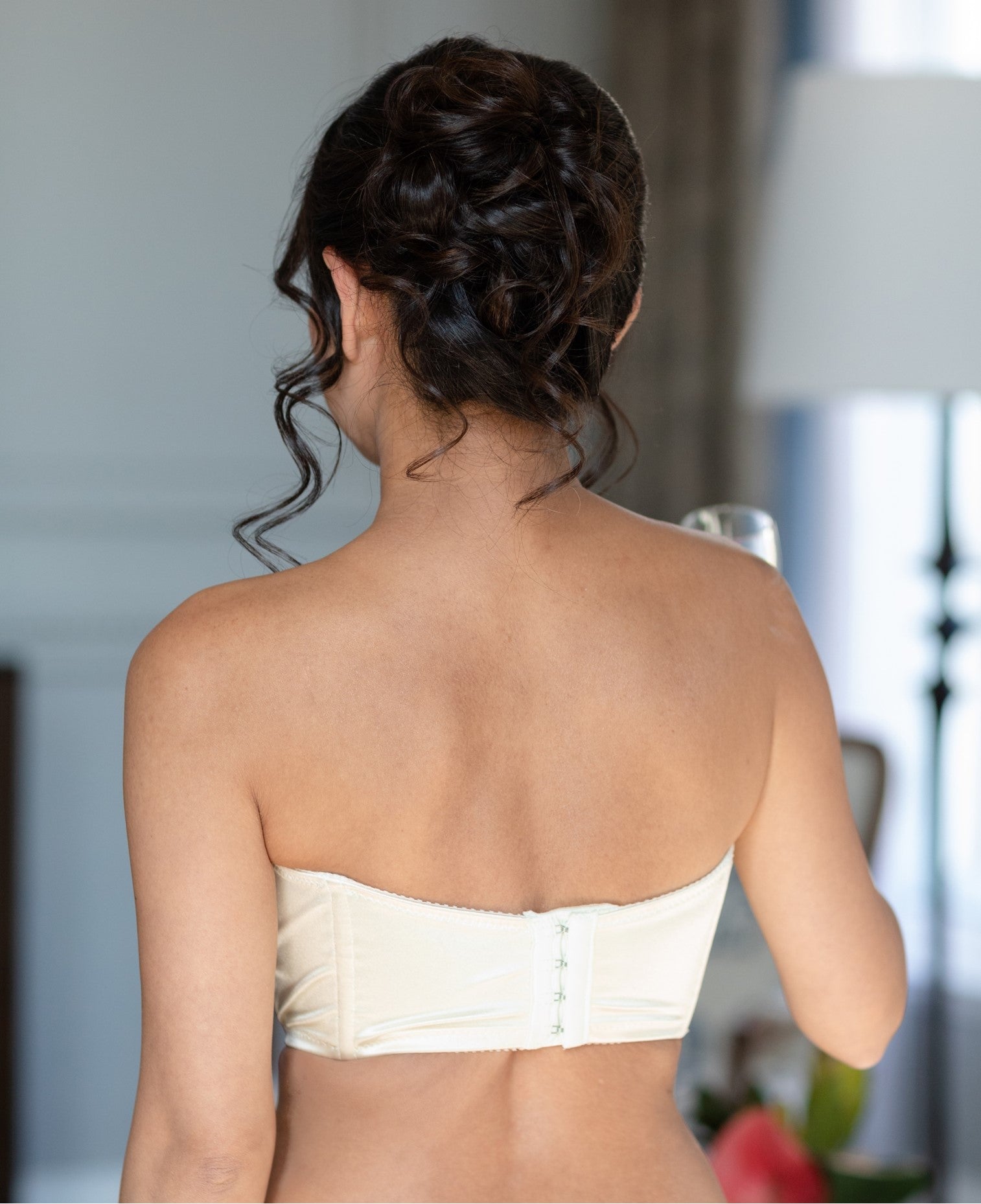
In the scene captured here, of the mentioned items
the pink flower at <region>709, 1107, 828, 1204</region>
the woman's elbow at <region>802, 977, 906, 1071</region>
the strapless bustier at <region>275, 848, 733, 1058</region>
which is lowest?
the pink flower at <region>709, 1107, 828, 1204</region>

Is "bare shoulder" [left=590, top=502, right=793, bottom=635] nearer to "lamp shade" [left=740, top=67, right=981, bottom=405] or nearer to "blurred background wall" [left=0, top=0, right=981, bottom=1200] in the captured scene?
"lamp shade" [left=740, top=67, right=981, bottom=405]

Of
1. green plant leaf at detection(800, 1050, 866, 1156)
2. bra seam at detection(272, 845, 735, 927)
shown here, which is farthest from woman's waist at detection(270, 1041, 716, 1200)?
green plant leaf at detection(800, 1050, 866, 1156)

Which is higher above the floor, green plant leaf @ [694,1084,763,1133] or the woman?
the woman

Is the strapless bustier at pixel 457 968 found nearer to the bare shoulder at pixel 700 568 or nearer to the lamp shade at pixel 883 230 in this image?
→ the bare shoulder at pixel 700 568

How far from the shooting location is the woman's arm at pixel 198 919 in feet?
2.88

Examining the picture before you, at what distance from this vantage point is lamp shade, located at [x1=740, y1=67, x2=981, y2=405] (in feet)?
6.89

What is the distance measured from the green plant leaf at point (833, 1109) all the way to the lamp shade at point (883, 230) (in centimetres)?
107

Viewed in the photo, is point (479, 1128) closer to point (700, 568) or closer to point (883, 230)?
point (700, 568)

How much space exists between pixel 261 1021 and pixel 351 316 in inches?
20.0

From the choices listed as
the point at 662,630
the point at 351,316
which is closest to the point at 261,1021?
the point at 662,630

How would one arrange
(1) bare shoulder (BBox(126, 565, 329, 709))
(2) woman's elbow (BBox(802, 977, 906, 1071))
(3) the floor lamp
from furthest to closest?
1. (3) the floor lamp
2. (2) woman's elbow (BBox(802, 977, 906, 1071))
3. (1) bare shoulder (BBox(126, 565, 329, 709))

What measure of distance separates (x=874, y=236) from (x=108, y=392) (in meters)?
1.74

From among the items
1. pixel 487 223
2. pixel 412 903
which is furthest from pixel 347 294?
pixel 412 903

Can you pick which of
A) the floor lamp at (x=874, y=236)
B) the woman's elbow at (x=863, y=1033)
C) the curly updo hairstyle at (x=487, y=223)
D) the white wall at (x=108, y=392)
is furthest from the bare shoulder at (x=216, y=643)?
the white wall at (x=108, y=392)
